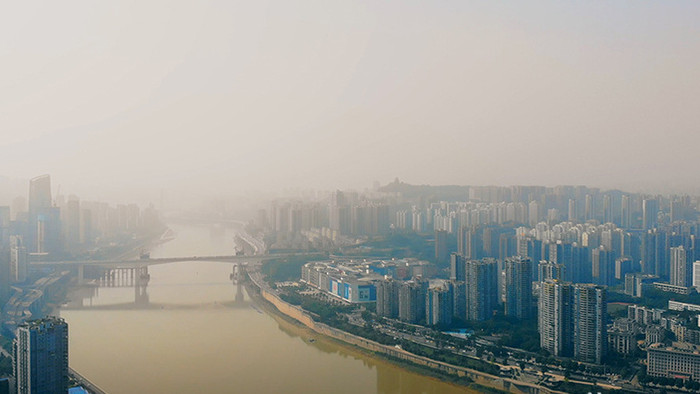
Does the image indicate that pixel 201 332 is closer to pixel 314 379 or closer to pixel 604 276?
pixel 314 379

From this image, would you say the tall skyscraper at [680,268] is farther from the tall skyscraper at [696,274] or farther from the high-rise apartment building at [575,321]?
the high-rise apartment building at [575,321]

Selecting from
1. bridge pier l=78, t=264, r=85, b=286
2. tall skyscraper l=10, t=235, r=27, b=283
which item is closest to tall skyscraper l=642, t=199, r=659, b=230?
bridge pier l=78, t=264, r=85, b=286

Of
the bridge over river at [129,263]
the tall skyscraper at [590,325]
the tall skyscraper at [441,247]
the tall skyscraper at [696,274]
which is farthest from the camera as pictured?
the tall skyscraper at [441,247]

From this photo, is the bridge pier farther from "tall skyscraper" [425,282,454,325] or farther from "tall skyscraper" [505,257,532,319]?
"tall skyscraper" [505,257,532,319]

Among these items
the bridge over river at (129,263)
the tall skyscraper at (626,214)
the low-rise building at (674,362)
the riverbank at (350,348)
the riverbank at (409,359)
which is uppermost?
the tall skyscraper at (626,214)

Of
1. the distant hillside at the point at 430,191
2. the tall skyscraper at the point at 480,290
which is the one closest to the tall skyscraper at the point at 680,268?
the tall skyscraper at the point at 480,290

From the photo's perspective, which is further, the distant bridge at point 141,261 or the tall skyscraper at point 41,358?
the distant bridge at point 141,261

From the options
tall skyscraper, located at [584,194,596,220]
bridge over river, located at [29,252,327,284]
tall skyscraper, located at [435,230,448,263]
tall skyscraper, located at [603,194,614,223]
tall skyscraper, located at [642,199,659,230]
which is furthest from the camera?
tall skyscraper, located at [584,194,596,220]

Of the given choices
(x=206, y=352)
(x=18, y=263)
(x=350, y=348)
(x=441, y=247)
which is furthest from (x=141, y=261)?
(x=350, y=348)
